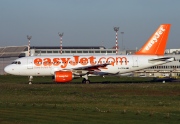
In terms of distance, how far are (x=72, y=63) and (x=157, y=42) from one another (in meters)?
11.3

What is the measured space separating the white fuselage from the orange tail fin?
1495mm

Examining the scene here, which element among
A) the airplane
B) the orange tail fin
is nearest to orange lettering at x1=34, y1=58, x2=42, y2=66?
the airplane

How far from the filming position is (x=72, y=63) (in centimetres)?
5844

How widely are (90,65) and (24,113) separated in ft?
115

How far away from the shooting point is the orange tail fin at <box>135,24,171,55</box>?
60812 millimetres

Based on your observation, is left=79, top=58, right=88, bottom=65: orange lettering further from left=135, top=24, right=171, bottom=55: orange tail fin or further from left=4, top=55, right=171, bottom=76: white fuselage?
left=135, top=24, right=171, bottom=55: orange tail fin

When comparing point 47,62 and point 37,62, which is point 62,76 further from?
point 37,62

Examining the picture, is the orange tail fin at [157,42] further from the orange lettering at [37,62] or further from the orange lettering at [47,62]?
the orange lettering at [37,62]

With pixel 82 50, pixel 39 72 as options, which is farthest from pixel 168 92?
pixel 82 50

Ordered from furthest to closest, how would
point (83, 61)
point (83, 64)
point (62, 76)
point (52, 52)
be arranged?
point (52, 52) → point (83, 61) → point (83, 64) → point (62, 76)

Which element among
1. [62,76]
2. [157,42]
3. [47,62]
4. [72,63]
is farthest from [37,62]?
[157,42]

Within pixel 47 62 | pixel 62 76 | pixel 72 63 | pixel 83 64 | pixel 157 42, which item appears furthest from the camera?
pixel 157 42

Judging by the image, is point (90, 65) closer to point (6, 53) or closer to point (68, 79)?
point (68, 79)

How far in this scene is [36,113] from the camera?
2353 cm
